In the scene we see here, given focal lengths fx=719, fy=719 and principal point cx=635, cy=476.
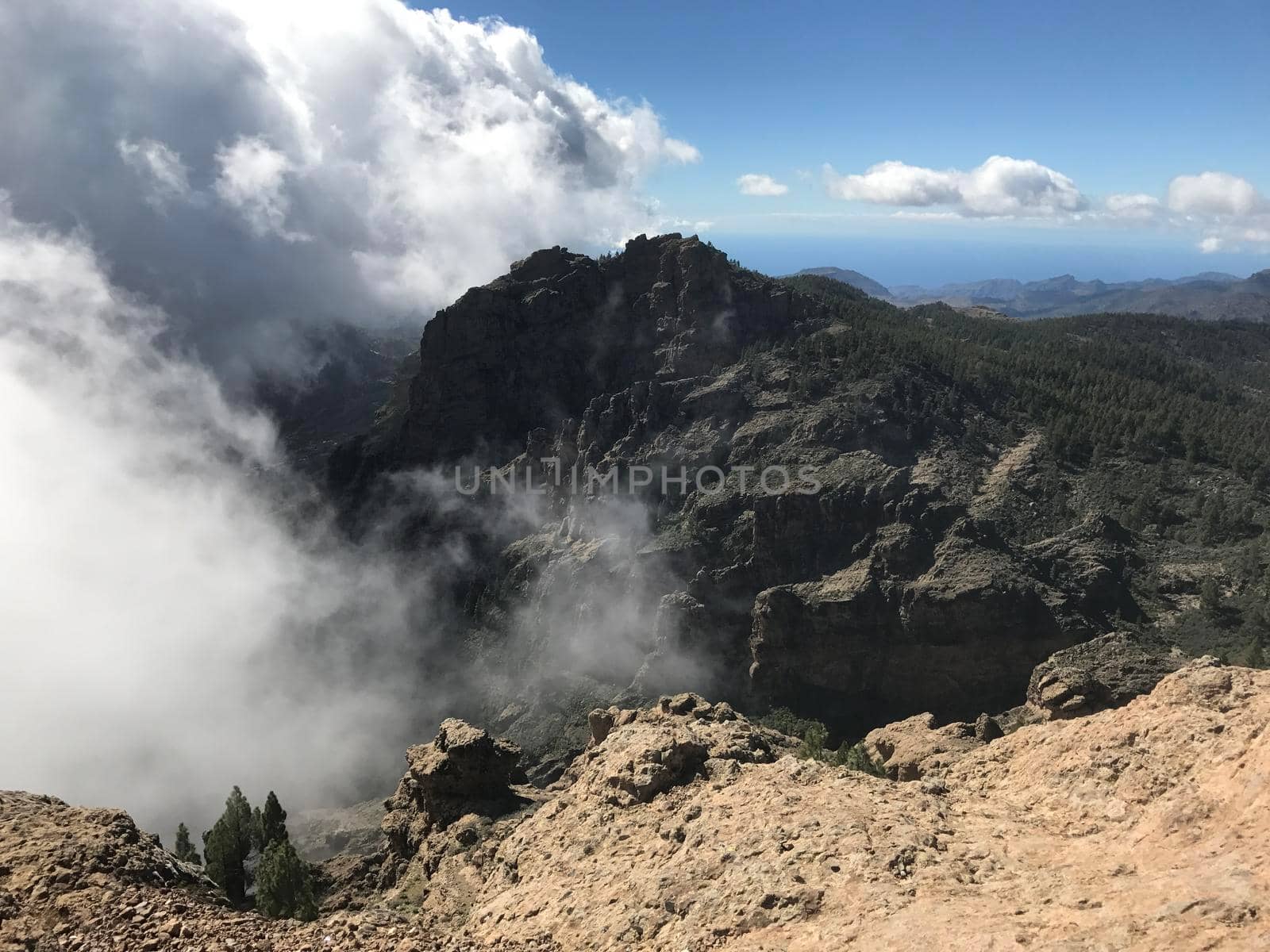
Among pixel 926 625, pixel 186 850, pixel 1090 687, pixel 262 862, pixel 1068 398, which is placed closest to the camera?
pixel 1090 687

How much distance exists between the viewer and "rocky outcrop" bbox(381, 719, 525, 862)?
58594mm

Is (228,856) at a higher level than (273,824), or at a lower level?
higher

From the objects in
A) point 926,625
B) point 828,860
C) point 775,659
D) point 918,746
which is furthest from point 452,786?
point 926,625

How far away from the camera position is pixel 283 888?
5181 centimetres

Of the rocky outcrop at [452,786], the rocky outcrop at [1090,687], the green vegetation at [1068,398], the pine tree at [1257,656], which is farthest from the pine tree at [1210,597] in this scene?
the rocky outcrop at [452,786]

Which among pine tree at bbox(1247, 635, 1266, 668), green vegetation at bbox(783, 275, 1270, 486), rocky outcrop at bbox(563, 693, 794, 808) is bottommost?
pine tree at bbox(1247, 635, 1266, 668)

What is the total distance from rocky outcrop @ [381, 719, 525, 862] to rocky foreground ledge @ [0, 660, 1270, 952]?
13703 mm

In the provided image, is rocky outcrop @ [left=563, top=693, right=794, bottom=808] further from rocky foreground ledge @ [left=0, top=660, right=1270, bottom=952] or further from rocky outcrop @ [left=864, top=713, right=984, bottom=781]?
rocky outcrop @ [left=864, top=713, right=984, bottom=781]

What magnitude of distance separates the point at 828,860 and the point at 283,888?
42871 mm

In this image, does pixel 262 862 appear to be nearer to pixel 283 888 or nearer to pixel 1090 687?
pixel 283 888

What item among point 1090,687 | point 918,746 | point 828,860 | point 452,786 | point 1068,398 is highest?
point 1068,398

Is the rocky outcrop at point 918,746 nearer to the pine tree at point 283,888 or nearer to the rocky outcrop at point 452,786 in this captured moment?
the rocky outcrop at point 452,786

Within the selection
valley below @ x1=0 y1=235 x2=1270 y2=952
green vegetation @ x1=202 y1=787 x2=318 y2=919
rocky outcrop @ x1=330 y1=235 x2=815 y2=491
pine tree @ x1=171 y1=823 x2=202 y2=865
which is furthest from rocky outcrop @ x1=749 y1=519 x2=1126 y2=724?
pine tree @ x1=171 y1=823 x2=202 y2=865

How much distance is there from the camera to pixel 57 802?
134ft
